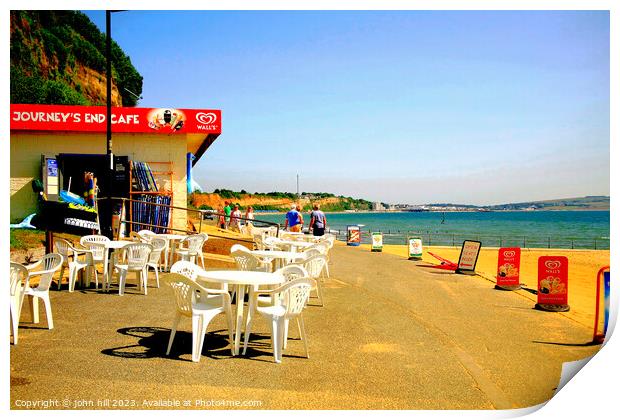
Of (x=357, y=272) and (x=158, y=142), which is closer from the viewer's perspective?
(x=357, y=272)

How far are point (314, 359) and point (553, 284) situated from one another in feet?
17.7

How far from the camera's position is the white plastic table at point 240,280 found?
5738mm

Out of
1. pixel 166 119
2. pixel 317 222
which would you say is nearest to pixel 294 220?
pixel 317 222

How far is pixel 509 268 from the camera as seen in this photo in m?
11.3

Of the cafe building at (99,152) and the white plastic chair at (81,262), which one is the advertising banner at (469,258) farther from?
the white plastic chair at (81,262)

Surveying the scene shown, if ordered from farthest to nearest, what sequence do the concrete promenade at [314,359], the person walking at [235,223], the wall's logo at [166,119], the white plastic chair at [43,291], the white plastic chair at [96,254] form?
the person walking at [235,223] → the wall's logo at [166,119] → the white plastic chair at [96,254] → the white plastic chair at [43,291] → the concrete promenade at [314,359]

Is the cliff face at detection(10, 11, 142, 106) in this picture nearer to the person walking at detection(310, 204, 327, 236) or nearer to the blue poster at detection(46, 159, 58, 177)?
the blue poster at detection(46, 159, 58, 177)

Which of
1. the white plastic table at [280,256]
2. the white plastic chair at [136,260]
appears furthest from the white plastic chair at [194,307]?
the white plastic chair at [136,260]

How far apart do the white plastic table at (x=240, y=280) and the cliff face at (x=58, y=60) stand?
75.4 ft

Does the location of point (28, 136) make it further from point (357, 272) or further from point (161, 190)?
point (357, 272)

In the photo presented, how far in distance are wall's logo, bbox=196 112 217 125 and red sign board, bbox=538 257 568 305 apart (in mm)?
10511
